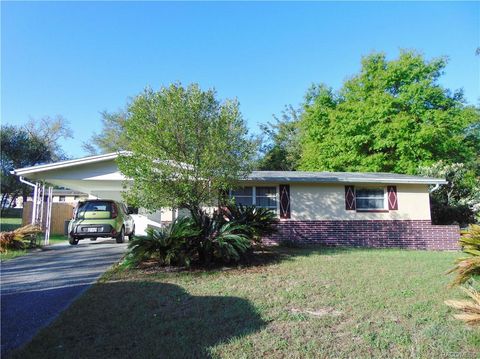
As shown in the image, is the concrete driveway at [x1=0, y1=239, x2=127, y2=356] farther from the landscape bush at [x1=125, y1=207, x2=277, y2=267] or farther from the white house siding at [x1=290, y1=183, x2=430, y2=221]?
the white house siding at [x1=290, y1=183, x2=430, y2=221]

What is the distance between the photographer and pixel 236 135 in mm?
9023

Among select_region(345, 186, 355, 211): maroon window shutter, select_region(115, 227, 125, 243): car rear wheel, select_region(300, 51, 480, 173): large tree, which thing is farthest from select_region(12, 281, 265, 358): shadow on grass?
select_region(300, 51, 480, 173): large tree

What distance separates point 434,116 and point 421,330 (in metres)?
21.6

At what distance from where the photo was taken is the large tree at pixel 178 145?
27.9ft

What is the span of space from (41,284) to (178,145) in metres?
4.19

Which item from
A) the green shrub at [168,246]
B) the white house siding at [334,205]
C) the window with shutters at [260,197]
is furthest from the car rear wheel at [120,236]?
the white house siding at [334,205]

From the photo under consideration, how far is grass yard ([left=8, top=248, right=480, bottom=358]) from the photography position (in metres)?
3.70

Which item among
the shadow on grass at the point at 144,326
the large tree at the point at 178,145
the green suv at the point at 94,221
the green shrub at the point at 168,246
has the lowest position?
the shadow on grass at the point at 144,326

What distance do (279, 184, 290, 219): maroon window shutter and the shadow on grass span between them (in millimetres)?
8049

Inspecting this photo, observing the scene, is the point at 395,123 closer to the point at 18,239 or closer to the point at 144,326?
the point at 18,239

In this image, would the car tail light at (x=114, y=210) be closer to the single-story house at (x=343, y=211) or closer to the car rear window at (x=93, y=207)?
the car rear window at (x=93, y=207)

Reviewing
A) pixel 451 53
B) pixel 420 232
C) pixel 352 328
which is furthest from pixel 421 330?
pixel 451 53

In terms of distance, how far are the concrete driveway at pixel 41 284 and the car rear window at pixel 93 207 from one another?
159 cm

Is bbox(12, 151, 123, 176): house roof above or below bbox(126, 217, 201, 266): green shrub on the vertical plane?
above
